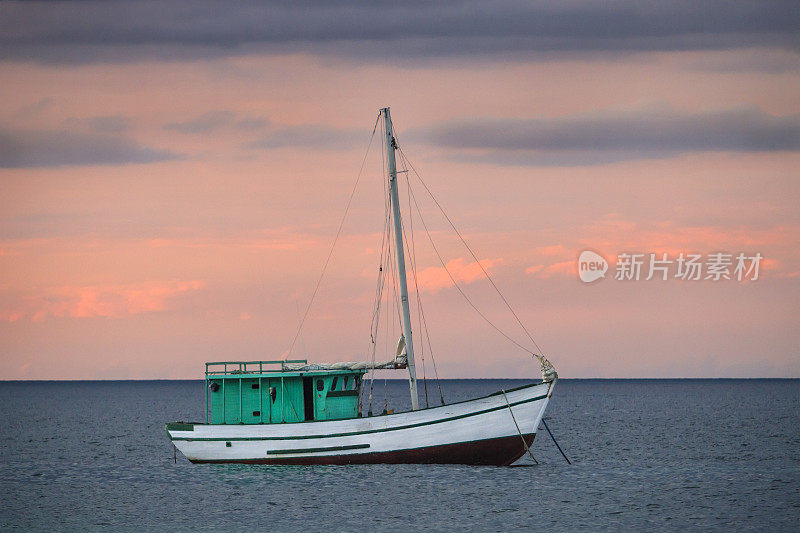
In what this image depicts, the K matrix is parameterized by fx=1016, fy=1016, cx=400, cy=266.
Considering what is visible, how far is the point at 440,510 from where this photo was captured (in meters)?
35.2

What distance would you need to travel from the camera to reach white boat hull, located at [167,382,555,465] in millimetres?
38781

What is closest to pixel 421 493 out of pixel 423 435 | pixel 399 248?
pixel 423 435

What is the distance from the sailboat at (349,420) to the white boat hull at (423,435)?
4cm

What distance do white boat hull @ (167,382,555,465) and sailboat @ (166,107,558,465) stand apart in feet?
0.13

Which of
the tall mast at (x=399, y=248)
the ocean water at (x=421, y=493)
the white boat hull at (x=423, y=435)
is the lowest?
the ocean water at (x=421, y=493)

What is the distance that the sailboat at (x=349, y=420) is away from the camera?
38.9 m

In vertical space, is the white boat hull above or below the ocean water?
above

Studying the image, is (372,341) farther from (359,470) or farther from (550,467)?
(550,467)

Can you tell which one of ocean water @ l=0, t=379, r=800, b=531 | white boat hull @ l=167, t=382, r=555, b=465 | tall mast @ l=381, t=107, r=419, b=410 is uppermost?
tall mast @ l=381, t=107, r=419, b=410

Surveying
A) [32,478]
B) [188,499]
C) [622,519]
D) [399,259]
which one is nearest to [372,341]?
[399,259]

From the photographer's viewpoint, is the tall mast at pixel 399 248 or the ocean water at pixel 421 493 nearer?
the ocean water at pixel 421 493

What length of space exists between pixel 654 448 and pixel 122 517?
1422 inches

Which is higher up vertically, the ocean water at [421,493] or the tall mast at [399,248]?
the tall mast at [399,248]

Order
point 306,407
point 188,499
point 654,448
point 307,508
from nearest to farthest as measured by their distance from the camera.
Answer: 1. point 307,508
2. point 188,499
3. point 306,407
4. point 654,448
